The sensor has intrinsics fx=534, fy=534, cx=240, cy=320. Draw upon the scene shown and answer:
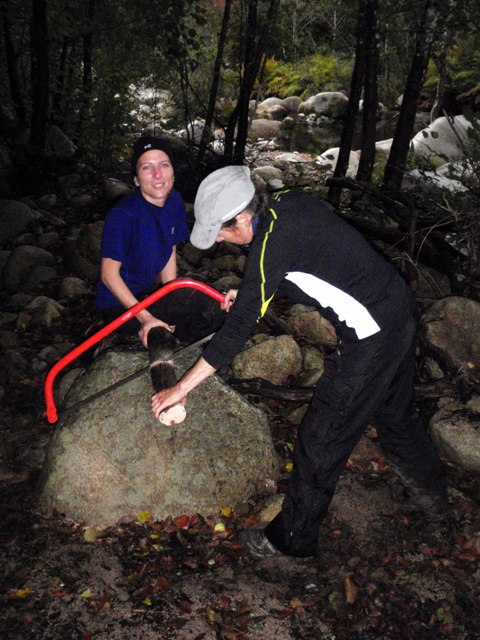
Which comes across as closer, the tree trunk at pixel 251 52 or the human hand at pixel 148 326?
the human hand at pixel 148 326

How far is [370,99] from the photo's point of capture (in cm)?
867

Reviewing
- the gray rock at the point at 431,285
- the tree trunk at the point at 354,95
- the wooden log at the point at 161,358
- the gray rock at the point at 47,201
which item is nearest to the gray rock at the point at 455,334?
the gray rock at the point at 431,285

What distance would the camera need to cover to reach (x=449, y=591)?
3279 millimetres

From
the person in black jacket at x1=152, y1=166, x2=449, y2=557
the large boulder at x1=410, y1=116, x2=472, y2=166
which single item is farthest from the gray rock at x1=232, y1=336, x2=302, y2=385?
the large boulder at x1=410, y1=116, x2=472, y2=166

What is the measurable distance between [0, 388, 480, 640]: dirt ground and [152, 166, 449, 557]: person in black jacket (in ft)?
0.87

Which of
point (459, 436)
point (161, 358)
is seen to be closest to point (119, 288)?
point (161, 358)

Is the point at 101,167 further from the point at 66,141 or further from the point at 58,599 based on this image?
the point at 58,599

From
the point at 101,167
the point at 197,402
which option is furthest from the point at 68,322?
the point at 101,167

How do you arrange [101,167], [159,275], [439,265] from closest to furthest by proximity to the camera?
[159,275] → [439,265] → [101,167]

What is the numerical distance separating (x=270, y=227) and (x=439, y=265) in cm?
412

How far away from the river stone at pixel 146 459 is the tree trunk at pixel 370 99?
5785 mm

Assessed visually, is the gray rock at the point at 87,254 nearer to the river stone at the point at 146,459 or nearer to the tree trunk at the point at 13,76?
the river stone at the point at 146,459

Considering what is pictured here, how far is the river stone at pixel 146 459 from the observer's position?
3754 millimetres

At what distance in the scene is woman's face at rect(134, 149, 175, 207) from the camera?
4.11 metres
